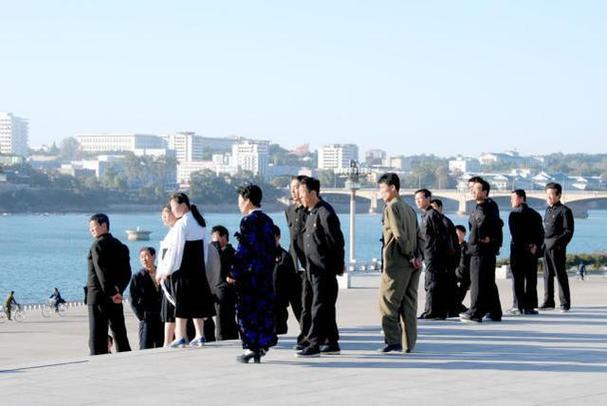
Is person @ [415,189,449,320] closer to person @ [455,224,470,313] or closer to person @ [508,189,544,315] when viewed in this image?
person @ [455,224,470,313]

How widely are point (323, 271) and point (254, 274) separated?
2.17ft

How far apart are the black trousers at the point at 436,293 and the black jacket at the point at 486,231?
2.00 ft

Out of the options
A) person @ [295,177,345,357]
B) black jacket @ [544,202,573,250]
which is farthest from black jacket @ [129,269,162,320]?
black jacket @ [544,202,573,250]

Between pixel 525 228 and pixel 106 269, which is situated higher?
pixel 525 228

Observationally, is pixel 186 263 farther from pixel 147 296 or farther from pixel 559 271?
pixel 559 271

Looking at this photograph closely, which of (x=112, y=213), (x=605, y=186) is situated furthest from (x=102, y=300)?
(x=605, y=186)

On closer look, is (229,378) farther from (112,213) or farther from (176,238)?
(112,213)

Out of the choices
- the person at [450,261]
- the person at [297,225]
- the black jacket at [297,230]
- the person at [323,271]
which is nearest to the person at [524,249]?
the person at [450,261]

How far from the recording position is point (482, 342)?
36.3 ft

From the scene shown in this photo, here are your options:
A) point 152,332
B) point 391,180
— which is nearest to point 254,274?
point 391,180

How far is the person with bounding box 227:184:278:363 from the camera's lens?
9.52 meters

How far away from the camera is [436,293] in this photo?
13.6 meters

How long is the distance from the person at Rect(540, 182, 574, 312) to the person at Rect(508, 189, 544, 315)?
1.32ft

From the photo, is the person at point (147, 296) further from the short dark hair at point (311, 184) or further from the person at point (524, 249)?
the person at point (524, 249)
